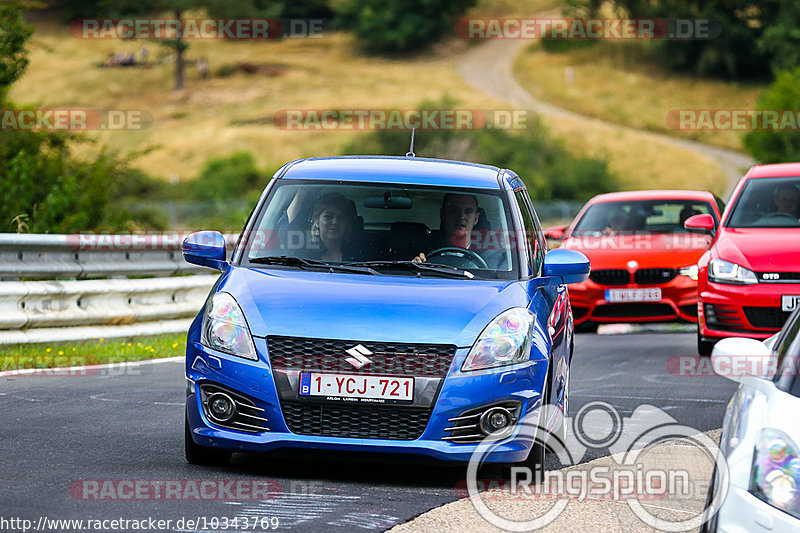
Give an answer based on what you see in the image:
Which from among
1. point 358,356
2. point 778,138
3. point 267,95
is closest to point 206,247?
point 358,356

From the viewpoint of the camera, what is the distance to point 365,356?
6246 mm

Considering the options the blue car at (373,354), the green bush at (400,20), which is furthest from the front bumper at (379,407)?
the green bush at (400,20)

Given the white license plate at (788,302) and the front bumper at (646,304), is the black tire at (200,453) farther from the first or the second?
the front bumper at (646,304)

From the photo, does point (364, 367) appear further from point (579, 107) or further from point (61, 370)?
point (579, 107)

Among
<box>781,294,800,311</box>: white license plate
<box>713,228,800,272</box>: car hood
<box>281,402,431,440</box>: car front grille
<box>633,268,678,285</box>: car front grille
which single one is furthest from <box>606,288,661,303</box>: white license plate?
<box>281,402,431,440</box>: car front grille

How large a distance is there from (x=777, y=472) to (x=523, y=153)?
72.3m

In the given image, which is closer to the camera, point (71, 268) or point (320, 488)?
point (320, 488)

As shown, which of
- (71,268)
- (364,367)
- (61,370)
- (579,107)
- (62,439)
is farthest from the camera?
(579,107)

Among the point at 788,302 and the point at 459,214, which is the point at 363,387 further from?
the point at 788,302

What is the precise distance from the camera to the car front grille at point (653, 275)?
15.4 meters

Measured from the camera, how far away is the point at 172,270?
14.9 metres

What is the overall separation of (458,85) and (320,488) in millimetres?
96482

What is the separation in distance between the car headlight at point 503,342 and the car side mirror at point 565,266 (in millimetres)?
847

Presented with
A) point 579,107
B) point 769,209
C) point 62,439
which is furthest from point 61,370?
point 579,107
